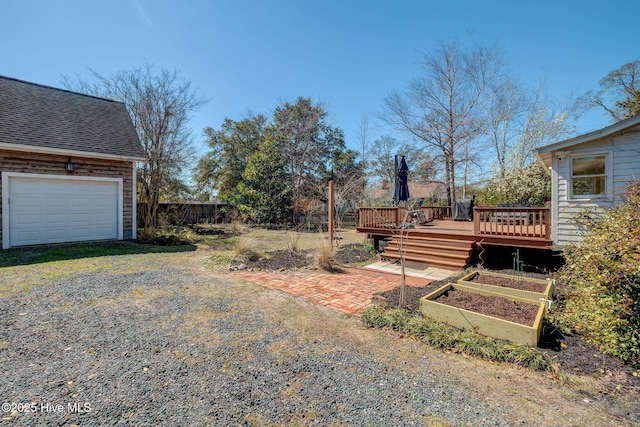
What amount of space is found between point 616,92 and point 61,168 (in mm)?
27844

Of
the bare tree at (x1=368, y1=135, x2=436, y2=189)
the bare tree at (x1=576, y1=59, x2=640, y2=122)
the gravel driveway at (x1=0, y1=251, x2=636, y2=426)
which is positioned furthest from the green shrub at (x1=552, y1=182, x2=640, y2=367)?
the bare tree at (x1=576, y1=59, x2=640, y2=122)

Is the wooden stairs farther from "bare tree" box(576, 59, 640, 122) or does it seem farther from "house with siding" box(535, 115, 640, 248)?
"bare tree" box(576, 59, 640, 122)

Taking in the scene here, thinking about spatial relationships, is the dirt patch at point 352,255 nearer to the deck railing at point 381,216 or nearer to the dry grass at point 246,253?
the deck railing at point 381,216

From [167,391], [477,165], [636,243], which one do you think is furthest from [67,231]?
[477,165]

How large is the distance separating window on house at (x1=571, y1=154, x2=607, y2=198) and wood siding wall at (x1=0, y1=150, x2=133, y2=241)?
43.5 ft

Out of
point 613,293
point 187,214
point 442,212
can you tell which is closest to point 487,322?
point 613,293

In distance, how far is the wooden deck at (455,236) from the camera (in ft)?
21.2

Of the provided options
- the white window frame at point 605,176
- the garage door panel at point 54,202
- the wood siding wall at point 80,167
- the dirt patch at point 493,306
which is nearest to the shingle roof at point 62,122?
the wood siding wall at point 80,167

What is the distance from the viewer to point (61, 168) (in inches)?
344

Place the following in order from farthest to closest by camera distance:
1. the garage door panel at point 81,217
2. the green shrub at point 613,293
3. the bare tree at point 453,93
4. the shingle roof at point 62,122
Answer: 1. the bare tree at point 453,93
2. the garage door panel at point 81,217
3. the shingle roof at point 62,122
4. the green shrub at point 613,293

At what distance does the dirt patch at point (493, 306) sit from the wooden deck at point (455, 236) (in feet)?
5.55

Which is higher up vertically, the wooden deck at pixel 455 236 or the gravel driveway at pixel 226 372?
the wooden deck at pixel 455 236

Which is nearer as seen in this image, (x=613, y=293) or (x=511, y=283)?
(x=613, y=293)

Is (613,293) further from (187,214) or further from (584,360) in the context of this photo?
(187,214)
